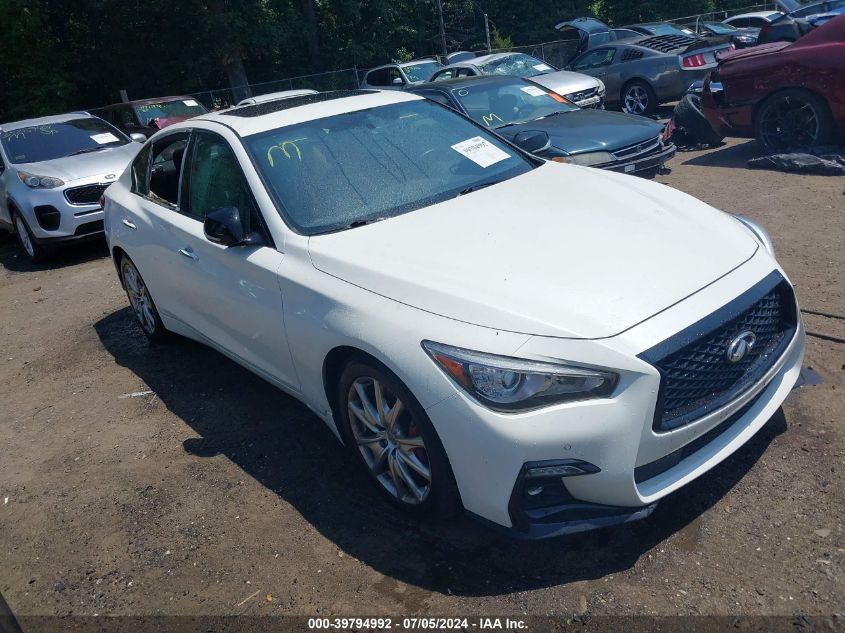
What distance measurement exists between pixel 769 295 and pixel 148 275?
394 centimetres

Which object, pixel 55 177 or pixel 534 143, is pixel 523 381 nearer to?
pixel 534 143

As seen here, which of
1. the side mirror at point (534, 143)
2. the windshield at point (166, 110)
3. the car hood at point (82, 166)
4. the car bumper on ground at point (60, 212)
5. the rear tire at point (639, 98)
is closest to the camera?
the side mirror at point (534, 143)

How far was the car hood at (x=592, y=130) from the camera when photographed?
26.7 ft

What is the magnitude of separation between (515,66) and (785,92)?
593cm

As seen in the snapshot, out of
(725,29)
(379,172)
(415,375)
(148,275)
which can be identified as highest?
(379,172)

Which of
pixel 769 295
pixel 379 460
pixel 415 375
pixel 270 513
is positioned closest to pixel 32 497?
pixel 270 513

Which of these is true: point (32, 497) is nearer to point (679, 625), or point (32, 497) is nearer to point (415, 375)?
point (415, 375)

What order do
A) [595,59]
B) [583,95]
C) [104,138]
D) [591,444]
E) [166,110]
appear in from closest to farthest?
1. [591,444]
2. [104,138]
3. [583,95]
4. [166,110]
5. [595,59]

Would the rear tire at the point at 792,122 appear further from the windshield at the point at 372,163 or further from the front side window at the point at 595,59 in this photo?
the front side window at the point at 595,59

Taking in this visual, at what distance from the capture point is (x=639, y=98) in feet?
45.5

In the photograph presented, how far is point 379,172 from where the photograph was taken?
13.3ft

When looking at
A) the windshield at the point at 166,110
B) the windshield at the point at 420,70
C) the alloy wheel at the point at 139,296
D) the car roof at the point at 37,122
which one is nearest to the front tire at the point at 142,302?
the alloy wheel at the point at 139,296

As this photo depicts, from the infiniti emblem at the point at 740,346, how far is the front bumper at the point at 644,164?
17.1ft

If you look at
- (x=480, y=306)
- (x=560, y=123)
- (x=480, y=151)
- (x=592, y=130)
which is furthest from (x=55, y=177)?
(x=480, y=306)
